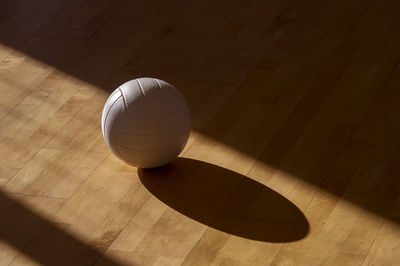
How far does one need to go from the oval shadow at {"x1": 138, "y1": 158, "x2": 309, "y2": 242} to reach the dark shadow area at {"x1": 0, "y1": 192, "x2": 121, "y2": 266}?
435 mm

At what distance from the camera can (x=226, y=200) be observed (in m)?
3.52

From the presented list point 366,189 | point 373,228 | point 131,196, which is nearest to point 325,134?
point 366,189

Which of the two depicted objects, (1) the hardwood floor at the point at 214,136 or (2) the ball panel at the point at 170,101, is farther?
(2) the ball panel at the point at 170,101

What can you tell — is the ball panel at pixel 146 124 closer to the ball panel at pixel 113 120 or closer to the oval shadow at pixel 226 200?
the ball panel at pixel 113 120

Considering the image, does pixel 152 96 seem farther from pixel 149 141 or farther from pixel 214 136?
pixel 214 136

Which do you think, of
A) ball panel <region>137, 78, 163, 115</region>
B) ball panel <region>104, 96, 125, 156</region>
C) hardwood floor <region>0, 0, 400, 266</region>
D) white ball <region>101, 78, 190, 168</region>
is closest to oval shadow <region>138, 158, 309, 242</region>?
hardwood floor <region>0, 0, 400, 266</region>

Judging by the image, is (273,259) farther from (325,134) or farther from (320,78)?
(320,78)

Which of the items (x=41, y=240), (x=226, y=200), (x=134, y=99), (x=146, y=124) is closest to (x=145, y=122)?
(x=146, y=124)

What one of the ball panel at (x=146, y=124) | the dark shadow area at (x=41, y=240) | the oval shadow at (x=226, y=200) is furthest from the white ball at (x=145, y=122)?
the dark shadow area at (x=41, y=240)

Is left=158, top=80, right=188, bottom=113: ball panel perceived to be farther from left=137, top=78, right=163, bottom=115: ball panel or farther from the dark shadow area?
the dark shadow area

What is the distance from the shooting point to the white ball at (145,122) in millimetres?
3531

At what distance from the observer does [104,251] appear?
3.30 m

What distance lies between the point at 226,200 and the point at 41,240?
789 millimetres

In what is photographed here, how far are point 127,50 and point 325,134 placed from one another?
147 cm
